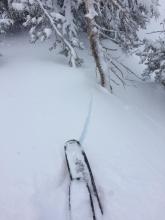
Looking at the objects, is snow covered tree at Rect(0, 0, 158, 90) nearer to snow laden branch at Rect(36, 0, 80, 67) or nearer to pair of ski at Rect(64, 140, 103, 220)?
snow laden branch at Rect(36, 0, 80, 67)

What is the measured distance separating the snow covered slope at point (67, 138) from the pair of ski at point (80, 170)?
0.39 ft

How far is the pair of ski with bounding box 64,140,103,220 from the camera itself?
4.78 metres

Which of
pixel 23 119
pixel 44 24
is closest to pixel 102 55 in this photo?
pixel 44 24

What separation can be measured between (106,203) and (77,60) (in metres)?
4.50

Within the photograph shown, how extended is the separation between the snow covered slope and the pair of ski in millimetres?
119

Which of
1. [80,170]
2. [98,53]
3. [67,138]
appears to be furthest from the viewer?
[98,53]

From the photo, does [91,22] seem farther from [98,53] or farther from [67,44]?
[67,44]

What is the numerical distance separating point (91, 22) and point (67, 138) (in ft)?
10.5

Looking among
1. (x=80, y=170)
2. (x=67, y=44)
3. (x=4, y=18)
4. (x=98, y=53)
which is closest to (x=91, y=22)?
(x=98, y=53)

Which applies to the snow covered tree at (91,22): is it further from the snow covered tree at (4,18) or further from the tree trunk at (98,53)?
the snow covered tree at (4,18)

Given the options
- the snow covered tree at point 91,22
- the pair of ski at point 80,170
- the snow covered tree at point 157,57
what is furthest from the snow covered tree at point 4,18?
the pair of ski at point 80,170

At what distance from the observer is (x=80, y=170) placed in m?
5.15

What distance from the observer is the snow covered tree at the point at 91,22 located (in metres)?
7.70

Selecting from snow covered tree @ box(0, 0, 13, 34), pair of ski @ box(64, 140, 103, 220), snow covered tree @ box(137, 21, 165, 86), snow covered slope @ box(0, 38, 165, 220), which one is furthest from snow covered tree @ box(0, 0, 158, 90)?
pair of ski @ box(64, 140, 103, 220)
